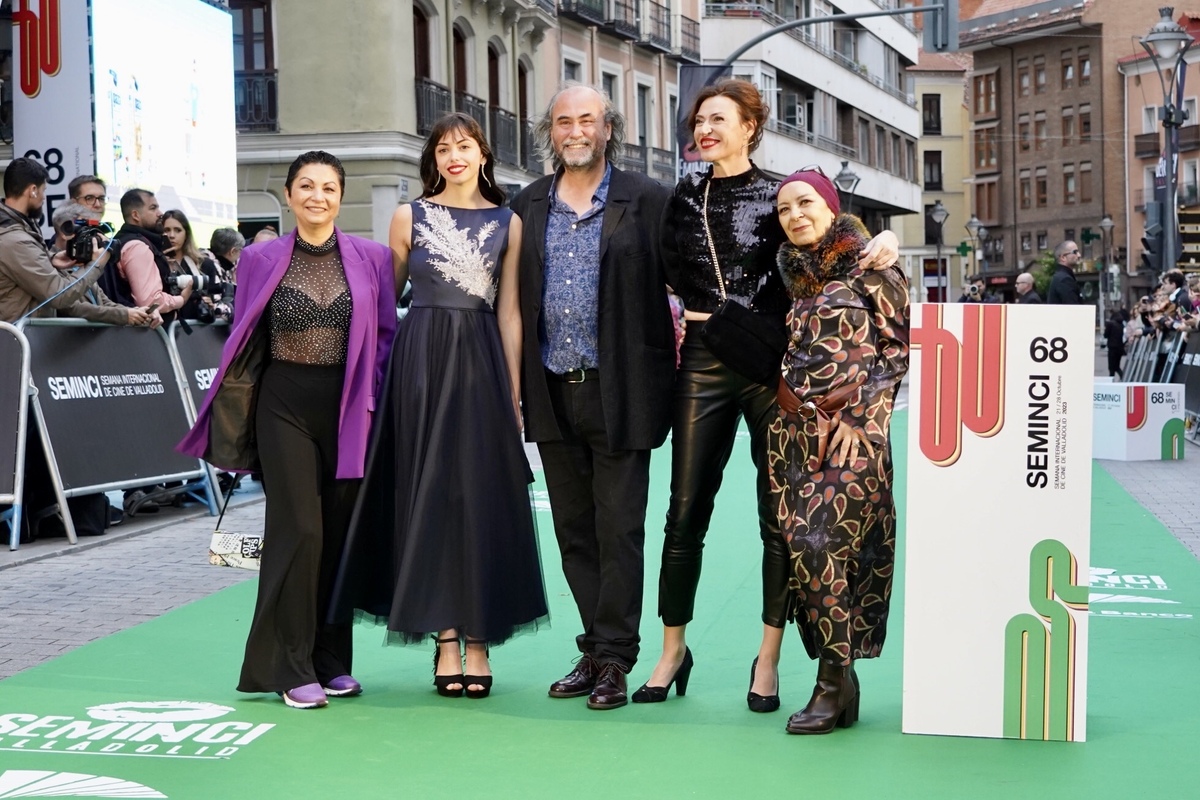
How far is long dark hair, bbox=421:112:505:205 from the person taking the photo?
239 inches

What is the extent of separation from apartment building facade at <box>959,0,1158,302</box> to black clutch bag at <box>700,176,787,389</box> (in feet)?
265

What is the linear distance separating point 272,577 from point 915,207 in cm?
6335

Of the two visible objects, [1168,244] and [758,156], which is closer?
[1168,244]

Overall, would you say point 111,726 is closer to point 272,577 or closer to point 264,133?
point 272,577

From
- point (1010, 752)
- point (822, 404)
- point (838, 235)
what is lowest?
point (1010, 752)

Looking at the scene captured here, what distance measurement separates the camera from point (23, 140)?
15.1 m

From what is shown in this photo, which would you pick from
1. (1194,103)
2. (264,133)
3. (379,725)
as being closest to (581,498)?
(379,725)

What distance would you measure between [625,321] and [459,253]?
630 millimetres

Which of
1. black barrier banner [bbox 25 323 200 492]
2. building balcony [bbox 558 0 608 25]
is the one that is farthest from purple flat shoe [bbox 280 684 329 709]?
building balcony [bbox 558 0 608 25]

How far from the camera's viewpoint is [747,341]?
5.55 m

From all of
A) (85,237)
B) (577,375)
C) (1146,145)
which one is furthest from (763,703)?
(1146,145)

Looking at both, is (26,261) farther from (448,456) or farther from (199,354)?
(448,456)

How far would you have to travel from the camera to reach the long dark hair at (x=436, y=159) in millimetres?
6078

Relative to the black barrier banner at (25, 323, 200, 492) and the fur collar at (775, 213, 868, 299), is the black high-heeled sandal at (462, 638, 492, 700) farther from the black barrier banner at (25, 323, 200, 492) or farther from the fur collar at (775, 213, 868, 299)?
the black barrier banner at (25, 323, 200, 492)
